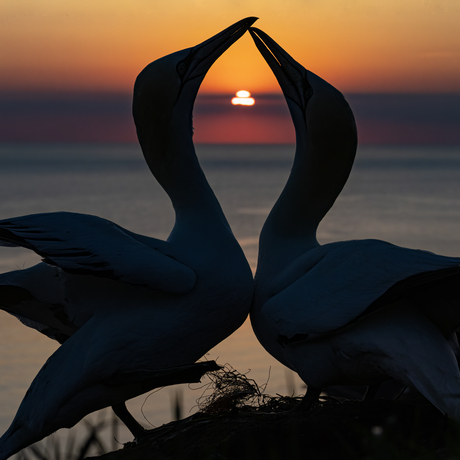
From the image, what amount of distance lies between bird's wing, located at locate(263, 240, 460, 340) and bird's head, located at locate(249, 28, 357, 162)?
778 mm

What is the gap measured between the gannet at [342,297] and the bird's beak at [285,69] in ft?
0.06

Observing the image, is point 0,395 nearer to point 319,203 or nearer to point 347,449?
point 319,203

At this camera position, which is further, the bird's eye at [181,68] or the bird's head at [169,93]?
the bird's eye at [181,68]

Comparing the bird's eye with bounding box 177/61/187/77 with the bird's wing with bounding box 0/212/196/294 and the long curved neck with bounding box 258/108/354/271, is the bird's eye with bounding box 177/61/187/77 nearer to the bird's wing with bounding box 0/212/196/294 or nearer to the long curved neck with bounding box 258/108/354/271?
the long curved neck with bounding box 258/108/354/271

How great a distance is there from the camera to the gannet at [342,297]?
410cm

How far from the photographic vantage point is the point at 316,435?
4.07m

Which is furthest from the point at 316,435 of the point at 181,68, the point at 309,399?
the point at 181,68

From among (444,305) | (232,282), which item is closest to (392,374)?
(444,305)

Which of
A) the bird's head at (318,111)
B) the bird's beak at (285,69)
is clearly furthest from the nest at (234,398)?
the bird's beak at (285,69)

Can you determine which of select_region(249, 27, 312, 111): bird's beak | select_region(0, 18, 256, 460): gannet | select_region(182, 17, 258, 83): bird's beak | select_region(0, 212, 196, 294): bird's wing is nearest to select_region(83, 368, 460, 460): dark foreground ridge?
select_region(0, 18, 256, 460): gannet

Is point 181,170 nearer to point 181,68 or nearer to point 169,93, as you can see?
point 169,93

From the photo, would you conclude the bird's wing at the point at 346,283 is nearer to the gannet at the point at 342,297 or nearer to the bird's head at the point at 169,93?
the gannet at the point at 342,297

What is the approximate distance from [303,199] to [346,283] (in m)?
1.13

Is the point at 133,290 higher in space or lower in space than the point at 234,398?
higher
